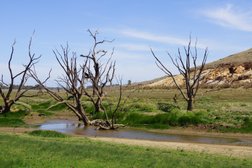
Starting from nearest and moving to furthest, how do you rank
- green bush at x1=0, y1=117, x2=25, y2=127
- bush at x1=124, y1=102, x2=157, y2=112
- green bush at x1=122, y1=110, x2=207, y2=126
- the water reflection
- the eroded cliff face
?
the water reflection
green bush at x1=122, y1=110, x2=207, y2=126
green bush at x1=0, y1=117, x2=25, y2=127
bush at x1=124, y1=102, x2=157, y2=112
the eroded cliff face

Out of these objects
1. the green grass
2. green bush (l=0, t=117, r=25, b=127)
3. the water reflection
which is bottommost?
the water reflection

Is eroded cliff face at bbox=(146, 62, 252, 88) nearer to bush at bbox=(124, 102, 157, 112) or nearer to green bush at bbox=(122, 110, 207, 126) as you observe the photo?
bush at bbox=(124, 102, 157, 112)

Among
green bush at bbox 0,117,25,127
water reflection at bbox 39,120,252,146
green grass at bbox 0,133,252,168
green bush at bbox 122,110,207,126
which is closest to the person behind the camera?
green grass at bbox 0,133,252,168

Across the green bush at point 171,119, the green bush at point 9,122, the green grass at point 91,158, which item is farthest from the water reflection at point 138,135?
the green grass at point 91,158

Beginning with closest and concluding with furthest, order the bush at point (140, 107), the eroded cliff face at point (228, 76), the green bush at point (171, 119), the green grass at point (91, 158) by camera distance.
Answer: the green grass at point (91, 158) → the green bush at point (171, 119) → the bush at point (140, 107) → the eroded cliff face at point (228, 76)

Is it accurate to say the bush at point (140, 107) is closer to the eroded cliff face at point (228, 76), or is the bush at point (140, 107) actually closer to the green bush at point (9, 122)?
the green bush at point (9, 122)

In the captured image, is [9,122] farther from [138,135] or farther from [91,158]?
[91,158]

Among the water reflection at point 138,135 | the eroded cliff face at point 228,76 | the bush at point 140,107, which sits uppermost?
the eroded cliff face at point 228,76

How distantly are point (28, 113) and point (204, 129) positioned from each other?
18453 millimetres

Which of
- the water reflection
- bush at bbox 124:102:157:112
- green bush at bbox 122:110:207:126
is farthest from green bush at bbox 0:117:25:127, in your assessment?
bush at bbox 124:102:157:112

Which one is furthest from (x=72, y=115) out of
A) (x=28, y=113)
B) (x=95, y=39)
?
(x=95, y=39)

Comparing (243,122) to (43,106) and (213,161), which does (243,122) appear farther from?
(43,106)

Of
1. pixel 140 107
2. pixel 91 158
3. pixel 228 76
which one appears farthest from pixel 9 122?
pixel 228 76

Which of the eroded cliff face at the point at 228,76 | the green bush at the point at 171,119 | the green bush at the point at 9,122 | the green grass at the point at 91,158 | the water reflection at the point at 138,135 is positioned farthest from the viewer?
the eroded cliff face at the point at 228,76
